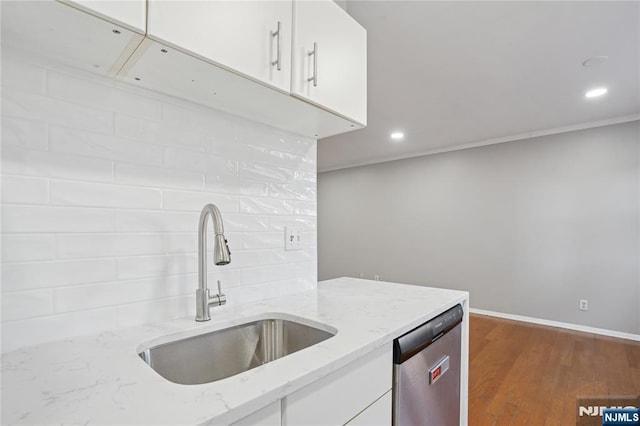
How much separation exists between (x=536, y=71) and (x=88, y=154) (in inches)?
117

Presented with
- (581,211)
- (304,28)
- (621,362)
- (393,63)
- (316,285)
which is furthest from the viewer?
(581,211)

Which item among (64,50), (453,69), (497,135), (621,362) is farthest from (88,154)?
(497,135)

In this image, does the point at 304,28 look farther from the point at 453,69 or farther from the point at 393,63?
the point at 453,69

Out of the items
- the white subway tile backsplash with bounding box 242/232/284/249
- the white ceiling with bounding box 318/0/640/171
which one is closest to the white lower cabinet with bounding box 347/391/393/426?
the white subway tile backsplash with bounding box 242/232/284/249

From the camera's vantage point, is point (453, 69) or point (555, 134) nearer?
point (453, 69)

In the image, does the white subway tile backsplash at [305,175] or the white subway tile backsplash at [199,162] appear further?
the white subway tile backsplash at [305,175]

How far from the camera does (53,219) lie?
88 cm

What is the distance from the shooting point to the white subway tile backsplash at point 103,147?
901 mm

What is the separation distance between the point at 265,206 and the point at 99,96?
0.71 m

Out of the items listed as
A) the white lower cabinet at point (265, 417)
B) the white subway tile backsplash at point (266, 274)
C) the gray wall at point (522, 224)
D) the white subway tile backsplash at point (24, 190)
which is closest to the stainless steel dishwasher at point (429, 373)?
the white lower cabinet at point (265, 417)

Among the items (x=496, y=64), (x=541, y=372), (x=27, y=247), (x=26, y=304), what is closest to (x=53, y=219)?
(x=27, y=247)

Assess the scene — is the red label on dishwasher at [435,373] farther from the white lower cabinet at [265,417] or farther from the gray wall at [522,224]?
the gray wall at [522,224]

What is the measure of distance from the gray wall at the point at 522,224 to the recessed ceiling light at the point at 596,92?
101 cm

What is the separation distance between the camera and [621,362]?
2857mm
